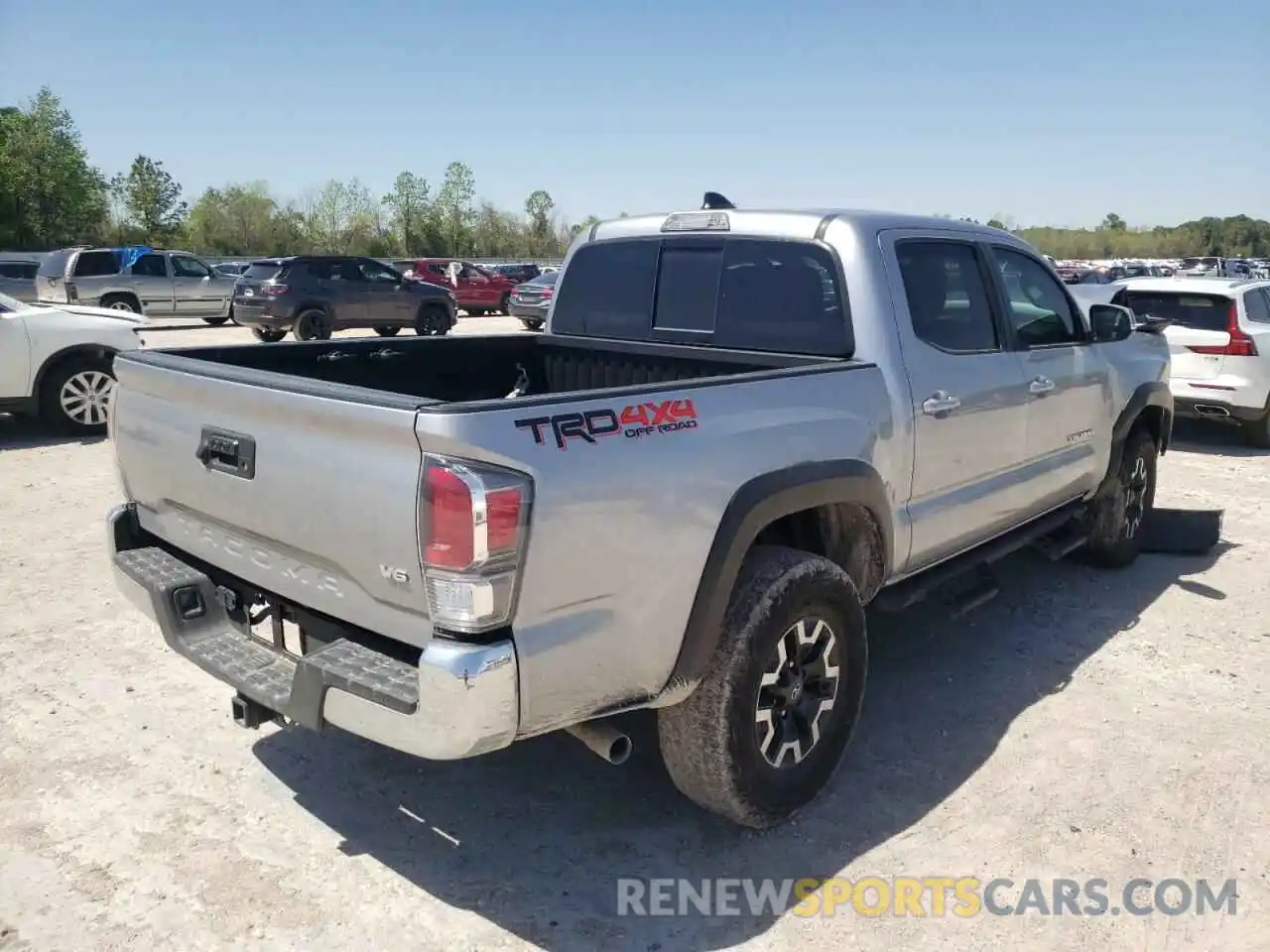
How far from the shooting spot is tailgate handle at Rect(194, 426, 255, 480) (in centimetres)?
279

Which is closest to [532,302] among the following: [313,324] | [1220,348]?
[313,324]

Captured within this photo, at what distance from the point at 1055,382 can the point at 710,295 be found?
5.78 feet

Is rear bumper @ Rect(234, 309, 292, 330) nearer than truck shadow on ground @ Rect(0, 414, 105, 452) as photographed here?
No

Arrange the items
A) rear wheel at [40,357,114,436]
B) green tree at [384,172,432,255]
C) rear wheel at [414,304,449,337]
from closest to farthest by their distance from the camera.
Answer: rear wheel at [40,357,114,436] < rear wheel at [414,304,449,337] < green tree at [384,172,432,255]

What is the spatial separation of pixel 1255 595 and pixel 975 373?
2.88m

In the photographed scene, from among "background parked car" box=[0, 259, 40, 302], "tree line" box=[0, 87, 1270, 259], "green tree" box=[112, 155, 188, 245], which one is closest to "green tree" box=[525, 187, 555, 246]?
"tree line" box=[0, 87, 1270, 259]

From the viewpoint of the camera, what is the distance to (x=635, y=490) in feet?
8.36

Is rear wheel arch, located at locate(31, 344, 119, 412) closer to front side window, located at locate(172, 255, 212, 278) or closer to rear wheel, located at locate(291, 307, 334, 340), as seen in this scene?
rear wheel, located at locate(291, 307, 334, 340)

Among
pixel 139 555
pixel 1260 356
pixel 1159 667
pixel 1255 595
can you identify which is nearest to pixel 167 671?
pixel 139 555

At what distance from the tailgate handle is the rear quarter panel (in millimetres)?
791

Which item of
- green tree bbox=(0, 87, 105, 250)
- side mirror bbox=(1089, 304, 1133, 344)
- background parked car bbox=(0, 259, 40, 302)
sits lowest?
side mirror bbox=(1089, 304, 1133, 344)

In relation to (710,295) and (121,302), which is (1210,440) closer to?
(710,295)

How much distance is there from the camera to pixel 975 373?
159 inches

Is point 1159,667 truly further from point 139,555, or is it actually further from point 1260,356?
point 1260,356
